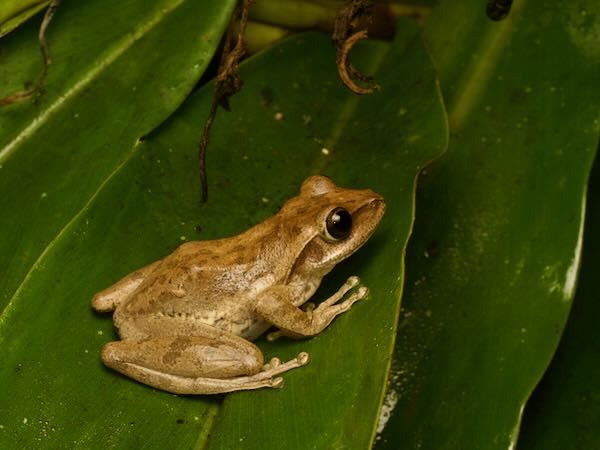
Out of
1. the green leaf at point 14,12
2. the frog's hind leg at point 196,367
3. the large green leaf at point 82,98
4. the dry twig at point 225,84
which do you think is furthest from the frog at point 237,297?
the green leaf at point 14,12

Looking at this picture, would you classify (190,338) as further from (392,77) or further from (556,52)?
(556,52)

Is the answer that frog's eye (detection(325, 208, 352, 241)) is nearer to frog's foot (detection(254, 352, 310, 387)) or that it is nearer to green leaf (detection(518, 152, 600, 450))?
frog's foot (detection(254, 352, 310, 387))

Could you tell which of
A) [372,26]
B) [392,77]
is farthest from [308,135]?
[372,26]

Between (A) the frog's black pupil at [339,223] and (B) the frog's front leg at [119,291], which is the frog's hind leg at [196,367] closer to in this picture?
(B) the frog's front leg at [119,291]

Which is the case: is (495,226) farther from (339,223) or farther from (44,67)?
(44,67)

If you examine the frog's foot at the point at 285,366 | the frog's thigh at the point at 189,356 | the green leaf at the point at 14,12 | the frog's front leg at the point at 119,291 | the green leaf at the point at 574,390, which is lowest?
the green leaf at the point at 574,390

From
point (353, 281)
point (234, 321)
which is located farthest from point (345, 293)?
point (234, 321)
